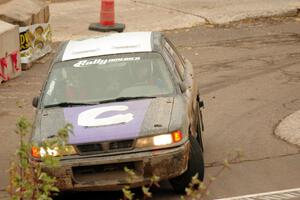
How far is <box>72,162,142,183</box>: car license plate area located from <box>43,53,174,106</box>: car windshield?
1191 mm

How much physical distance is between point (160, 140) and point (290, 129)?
160 inches

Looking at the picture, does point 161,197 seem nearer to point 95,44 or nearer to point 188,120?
point 188,120

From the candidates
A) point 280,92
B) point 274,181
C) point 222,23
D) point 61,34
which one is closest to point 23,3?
point 61,34

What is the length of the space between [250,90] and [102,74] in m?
5.67

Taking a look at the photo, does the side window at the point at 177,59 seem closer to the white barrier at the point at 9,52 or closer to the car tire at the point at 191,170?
the car tire at the point at 191,170

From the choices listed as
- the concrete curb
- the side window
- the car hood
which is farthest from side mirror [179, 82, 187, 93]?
the concrete curb

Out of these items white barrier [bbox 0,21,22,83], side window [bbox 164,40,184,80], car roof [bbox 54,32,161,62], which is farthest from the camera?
white barrier [bbox 0,21,22,83]

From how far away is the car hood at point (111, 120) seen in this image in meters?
8.82

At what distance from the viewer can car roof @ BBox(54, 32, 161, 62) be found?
1052 centimetres

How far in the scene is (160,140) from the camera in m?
8.83

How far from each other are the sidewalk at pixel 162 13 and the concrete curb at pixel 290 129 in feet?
28.6

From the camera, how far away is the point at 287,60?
1769 cm

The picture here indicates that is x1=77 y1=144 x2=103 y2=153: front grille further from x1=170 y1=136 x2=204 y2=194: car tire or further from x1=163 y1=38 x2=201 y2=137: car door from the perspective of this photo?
x1=163 y1=38 x2=201 y2=137: car door

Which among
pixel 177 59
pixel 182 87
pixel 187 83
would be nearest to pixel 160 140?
pixel 182 87
